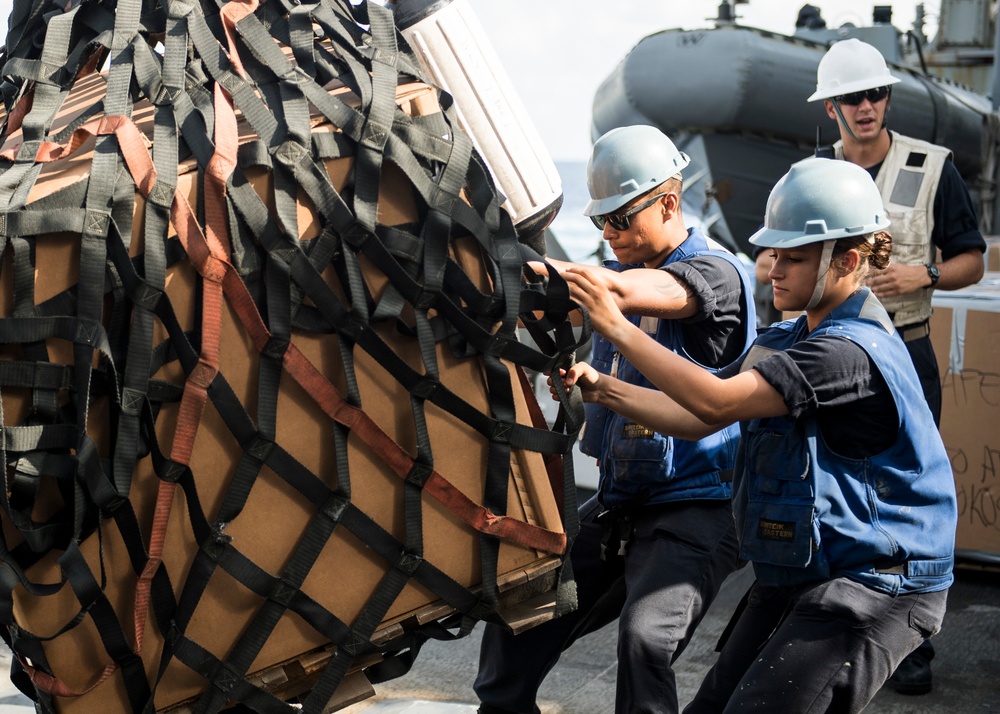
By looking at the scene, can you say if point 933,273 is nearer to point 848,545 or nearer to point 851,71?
point 851,71

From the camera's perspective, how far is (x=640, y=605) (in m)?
2.76

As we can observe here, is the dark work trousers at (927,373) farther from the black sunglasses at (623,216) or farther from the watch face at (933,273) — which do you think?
the black sunglasses at (623,216)

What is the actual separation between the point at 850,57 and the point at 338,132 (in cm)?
294

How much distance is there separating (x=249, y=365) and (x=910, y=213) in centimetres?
301

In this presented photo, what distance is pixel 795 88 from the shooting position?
1055 centimetres

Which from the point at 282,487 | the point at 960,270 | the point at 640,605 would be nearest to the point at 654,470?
the point at 640,605

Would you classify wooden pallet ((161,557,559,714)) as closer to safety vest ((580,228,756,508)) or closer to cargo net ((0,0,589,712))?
cargo net ((0,0,589,712))

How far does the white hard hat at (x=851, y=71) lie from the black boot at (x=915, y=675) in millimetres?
2023

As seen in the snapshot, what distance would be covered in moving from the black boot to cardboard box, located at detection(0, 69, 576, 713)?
239 cm

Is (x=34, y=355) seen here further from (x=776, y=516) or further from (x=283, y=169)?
(x=776, y=516)

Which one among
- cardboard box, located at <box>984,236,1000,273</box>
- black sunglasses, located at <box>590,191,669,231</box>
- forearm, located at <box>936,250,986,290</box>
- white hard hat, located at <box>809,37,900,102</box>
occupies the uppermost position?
black sunglasses, located at <box>590,191,669,231</box>

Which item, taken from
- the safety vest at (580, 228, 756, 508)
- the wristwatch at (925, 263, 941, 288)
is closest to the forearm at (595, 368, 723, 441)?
the safety vest at (580, 228, 756, 508)

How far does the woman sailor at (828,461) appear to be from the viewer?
242 cm

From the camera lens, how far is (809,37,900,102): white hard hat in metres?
4.21
